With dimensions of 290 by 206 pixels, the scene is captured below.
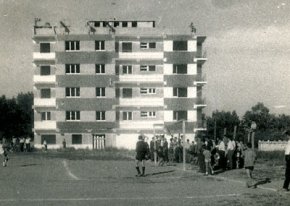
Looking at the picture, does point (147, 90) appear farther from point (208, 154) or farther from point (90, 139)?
point (208, 154)

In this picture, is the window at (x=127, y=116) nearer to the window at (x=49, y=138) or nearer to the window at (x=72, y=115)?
the window at (x=72, y=115)

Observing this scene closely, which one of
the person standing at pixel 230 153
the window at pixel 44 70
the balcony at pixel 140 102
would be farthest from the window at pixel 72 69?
the person standing at pixel 230 153

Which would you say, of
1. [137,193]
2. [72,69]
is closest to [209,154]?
[137,193]

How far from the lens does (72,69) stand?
72.6m

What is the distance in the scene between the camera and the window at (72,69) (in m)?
72.3

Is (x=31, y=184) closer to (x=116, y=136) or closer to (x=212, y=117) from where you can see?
(x=116, y=136)

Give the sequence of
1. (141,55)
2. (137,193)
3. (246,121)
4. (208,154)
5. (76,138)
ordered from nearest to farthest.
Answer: (137,193), (208,154), (76,138), (141,55), (246,121)

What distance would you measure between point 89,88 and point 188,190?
179 feet

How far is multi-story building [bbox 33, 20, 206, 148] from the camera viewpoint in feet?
237

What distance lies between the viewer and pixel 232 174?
26.2 m

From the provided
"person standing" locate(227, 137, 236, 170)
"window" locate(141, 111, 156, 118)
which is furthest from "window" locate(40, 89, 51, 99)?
"person standing" locate(227, 137, 236, 170)

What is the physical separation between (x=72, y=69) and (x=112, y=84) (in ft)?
16.7

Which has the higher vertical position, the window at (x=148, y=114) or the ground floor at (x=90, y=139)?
the window at (x=148, y=114)

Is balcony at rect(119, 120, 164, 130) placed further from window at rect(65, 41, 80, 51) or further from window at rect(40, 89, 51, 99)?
window at rect(65, 41, 80, 51)
